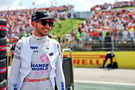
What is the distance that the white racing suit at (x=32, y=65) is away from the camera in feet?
6.99

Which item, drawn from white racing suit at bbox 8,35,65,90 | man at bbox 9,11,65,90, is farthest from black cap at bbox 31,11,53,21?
white racing suit at bbox 8,35,65,90

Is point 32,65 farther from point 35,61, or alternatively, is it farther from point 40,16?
point 40,16

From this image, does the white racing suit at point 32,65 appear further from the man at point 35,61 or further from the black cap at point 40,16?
the black cap at point 40,16

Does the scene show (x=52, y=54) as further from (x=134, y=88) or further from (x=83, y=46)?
(x=83, y=46)

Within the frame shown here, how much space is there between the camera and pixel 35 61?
214 cm

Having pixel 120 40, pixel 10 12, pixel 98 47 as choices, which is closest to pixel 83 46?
pixel 98 47

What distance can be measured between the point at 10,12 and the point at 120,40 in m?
21.6

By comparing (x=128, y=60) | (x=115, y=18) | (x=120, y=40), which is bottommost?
(x=128, y=60)

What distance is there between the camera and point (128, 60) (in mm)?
12180

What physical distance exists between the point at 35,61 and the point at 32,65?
5cm

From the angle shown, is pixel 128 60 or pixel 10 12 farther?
pixel 10 12

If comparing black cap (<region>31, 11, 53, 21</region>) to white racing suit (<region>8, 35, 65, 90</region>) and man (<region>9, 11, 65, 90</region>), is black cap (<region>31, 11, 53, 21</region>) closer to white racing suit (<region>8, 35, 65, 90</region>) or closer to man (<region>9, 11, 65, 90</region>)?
man (<region>9, 11, 65, 90</region>)

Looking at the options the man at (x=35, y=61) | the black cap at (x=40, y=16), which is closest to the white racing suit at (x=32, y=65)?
the man at (x=35, y=61)

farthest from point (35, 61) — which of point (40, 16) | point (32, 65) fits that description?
point (40, 16)
